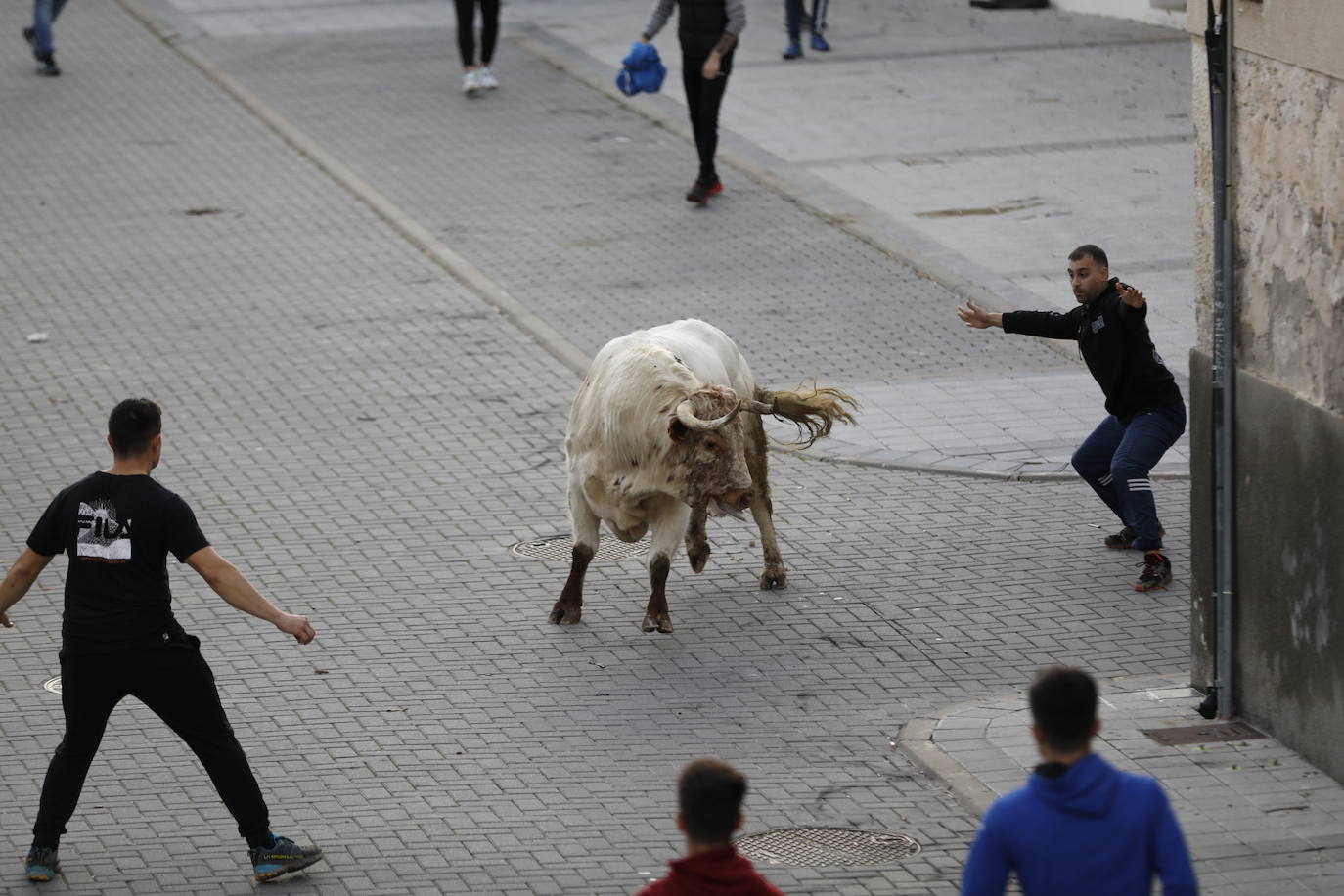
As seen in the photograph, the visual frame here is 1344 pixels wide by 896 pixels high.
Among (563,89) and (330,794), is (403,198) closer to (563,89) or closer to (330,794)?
(563,89)

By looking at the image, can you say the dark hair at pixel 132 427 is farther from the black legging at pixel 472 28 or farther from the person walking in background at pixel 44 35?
the person walking in background at pixel 44 35

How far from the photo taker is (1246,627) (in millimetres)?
9258

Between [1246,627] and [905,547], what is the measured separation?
291 centimetres

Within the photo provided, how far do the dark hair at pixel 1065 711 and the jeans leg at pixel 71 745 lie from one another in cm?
381

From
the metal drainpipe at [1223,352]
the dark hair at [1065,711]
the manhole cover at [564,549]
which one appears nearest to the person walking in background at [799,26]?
the manhole cover at [564,549]

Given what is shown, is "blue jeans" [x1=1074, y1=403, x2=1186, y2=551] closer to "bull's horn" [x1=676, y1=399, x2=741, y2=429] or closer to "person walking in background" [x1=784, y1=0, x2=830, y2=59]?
"bull's horn" [x1=676, y1=399, x2=741, y2=429]

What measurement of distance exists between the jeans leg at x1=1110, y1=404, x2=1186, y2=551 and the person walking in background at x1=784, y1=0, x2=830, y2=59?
1627cm

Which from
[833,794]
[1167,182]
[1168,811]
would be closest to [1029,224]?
[1167,182]

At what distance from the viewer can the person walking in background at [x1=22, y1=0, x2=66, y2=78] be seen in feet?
84.6

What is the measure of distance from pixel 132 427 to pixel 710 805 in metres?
3.23

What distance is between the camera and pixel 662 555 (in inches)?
417

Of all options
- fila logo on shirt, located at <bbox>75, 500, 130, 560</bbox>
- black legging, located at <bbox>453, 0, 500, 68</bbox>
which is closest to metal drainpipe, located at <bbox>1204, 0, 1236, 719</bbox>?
fila logo on shirt, located at <bbox>75, 500, 130, 560</bbox>

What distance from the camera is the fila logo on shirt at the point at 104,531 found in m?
7.52

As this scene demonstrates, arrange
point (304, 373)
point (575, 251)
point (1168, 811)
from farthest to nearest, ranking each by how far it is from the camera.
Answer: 1. point (575, 251)
2. point (304, 373)
3. point (1168, 811)
